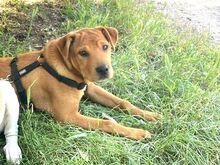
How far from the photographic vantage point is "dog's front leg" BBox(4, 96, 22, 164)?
4.11 meters

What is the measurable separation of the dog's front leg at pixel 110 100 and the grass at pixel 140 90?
0.07 m

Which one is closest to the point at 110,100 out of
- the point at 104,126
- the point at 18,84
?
the point at 104,126

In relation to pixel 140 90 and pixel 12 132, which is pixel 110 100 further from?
pixel 12 132

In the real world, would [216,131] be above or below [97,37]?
below

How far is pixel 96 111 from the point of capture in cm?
494

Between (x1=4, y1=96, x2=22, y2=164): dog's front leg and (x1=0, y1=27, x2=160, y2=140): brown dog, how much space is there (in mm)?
330

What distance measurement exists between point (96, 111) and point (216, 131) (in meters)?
1.17

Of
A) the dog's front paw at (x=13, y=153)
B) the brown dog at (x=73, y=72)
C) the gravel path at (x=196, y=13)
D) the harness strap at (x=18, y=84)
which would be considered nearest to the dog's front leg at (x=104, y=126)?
the brown dog at (x=73, y=72)

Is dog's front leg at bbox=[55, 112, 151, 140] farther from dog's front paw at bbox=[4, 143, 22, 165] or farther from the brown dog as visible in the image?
dog's front paw at bbox=[4, 143, 22, 165]

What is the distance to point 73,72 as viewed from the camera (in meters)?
4.65

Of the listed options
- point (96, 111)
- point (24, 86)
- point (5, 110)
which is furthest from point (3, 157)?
point (96, 111)

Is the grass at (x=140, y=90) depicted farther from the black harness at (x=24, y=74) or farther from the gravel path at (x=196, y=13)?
the gravel path at (x=196, y=13)

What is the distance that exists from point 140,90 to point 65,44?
1.18 meters

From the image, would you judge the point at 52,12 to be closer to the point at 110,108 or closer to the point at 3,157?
the point at 110,108
